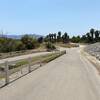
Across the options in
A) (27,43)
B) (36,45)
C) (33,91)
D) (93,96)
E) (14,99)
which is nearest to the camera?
(14,99)

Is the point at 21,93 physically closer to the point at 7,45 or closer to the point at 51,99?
the point at 51,99

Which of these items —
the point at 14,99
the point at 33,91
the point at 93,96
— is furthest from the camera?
the point at 33,91

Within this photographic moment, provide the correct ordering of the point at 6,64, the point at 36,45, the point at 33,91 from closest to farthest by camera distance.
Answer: the point at 33,91 < the point at 6,64 < the point at 36,45

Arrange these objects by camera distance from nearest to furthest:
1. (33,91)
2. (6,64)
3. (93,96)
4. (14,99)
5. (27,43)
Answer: (14,99) → (93,96) → (33,91) → (6,64) → (27,43)

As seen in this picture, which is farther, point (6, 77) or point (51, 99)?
point (6, 77)

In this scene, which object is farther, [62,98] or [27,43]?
[27,43]

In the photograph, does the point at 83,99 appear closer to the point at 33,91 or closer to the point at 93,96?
the point at 93,96

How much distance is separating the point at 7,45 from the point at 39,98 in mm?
84956

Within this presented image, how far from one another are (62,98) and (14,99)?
164 centimetres

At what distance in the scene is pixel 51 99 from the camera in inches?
419

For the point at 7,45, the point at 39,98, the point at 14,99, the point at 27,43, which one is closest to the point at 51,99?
the point at 39,98

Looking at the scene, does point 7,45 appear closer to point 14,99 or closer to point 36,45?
point 36,45

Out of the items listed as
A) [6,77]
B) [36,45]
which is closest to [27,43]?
[36,45]

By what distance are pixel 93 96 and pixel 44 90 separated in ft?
7.49
